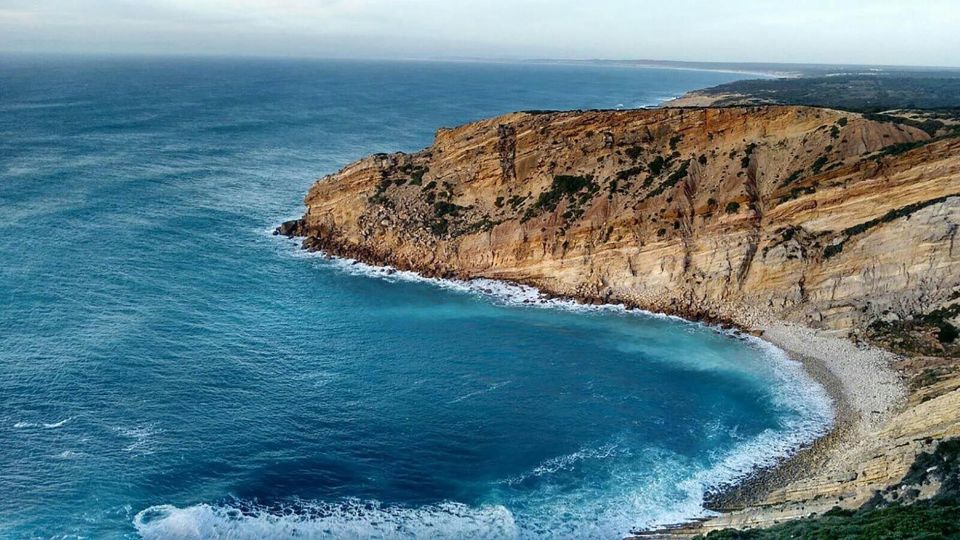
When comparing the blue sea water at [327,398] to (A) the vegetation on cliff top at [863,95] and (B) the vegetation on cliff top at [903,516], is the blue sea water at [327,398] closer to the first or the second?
(B) the vegetation on cliff top at [903,516]

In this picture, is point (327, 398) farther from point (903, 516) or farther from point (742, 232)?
point (742, 232)

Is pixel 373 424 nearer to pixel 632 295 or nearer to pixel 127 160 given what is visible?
pixel 632 295

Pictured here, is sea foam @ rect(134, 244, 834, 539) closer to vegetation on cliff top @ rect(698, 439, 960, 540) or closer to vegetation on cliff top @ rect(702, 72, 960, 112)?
vegetation on cliff top @ rect(698, 439, 960, 540)

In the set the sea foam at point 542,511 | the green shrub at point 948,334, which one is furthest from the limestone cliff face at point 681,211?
the sea foam at point 542,511

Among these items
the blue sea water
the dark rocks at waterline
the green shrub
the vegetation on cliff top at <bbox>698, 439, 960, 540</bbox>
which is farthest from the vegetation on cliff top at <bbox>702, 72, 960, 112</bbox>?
the vegetation on cliff top at <bbox>698, 439, 960, 540</bbox>

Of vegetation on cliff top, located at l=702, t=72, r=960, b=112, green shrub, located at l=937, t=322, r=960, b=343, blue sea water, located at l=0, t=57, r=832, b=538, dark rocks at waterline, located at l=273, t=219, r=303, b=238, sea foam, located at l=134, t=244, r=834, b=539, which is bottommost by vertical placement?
sea foam, located at l=134, t=244, r=834, b=539

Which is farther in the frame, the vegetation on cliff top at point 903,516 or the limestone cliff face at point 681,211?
the limestone cliff face at point 681,211

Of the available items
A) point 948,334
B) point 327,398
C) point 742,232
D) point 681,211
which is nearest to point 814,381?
point 948,334
